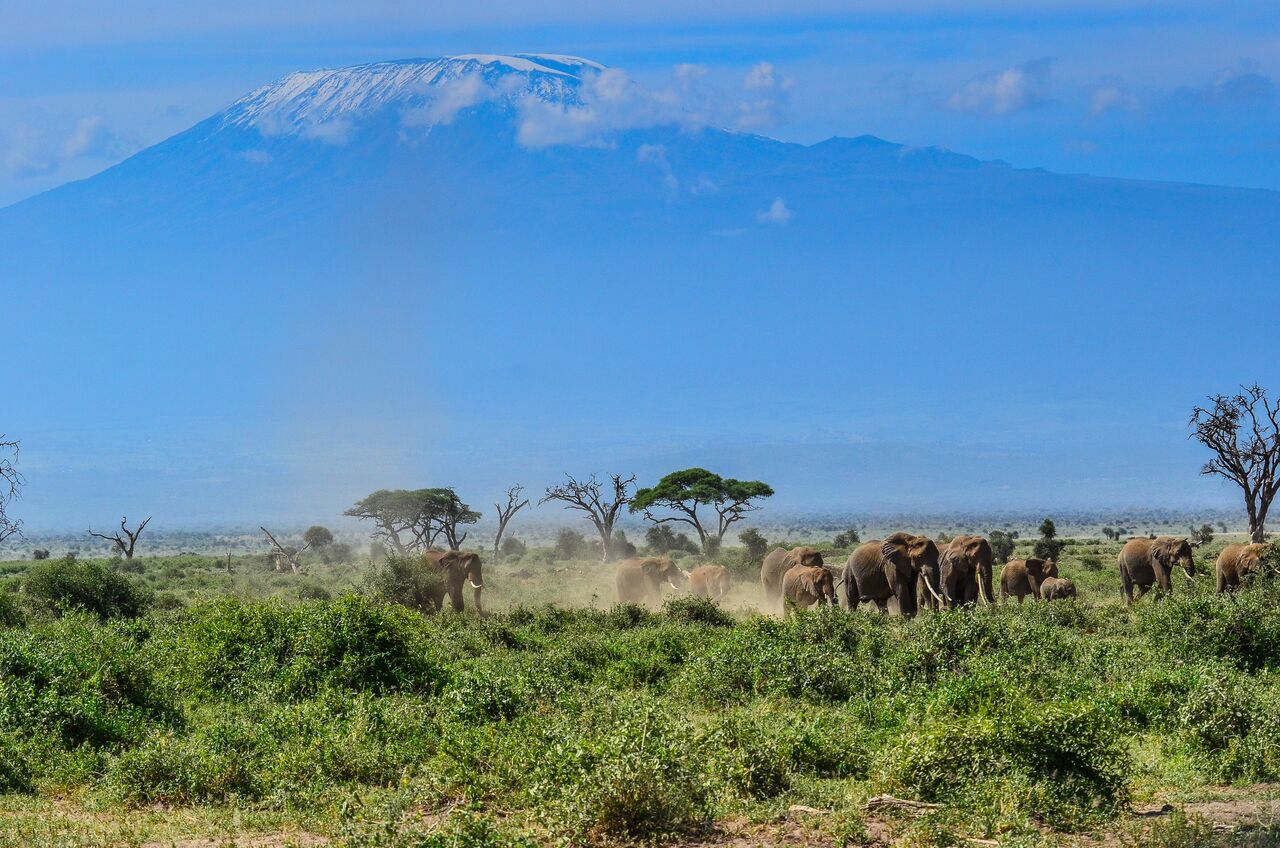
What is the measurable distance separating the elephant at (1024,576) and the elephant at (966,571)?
13.2 feet

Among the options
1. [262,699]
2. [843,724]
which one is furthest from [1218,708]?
[262,699]

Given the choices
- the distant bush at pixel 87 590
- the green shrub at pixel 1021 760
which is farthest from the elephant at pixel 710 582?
the green shrub at pixel 1021 760

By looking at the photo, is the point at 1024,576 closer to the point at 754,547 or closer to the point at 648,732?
the point at 754,547

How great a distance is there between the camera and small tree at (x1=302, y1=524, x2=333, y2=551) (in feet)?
280

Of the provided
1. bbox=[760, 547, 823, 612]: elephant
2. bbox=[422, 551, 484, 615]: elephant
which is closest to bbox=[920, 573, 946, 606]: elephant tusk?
bbox=[760, 547, 823, 612]: elephant

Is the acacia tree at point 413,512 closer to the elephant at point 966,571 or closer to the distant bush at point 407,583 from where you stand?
the distant bush at point 407,583

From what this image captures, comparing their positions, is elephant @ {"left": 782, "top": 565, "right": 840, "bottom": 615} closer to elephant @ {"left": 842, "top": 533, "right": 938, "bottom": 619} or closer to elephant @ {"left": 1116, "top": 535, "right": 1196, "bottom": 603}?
elephant @ {"left": 842, "top": 533, "right": 938, "bottom": 619}

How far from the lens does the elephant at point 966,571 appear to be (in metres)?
31.9

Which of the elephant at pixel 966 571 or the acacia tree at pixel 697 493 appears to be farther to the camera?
the acacia tree at pixel 697 493

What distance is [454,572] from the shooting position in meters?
37.8

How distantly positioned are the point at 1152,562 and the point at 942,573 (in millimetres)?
8016

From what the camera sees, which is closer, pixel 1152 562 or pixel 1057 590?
pixel 1057 590

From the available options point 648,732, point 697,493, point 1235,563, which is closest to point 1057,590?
point 1235,563

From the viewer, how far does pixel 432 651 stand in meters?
21.4
